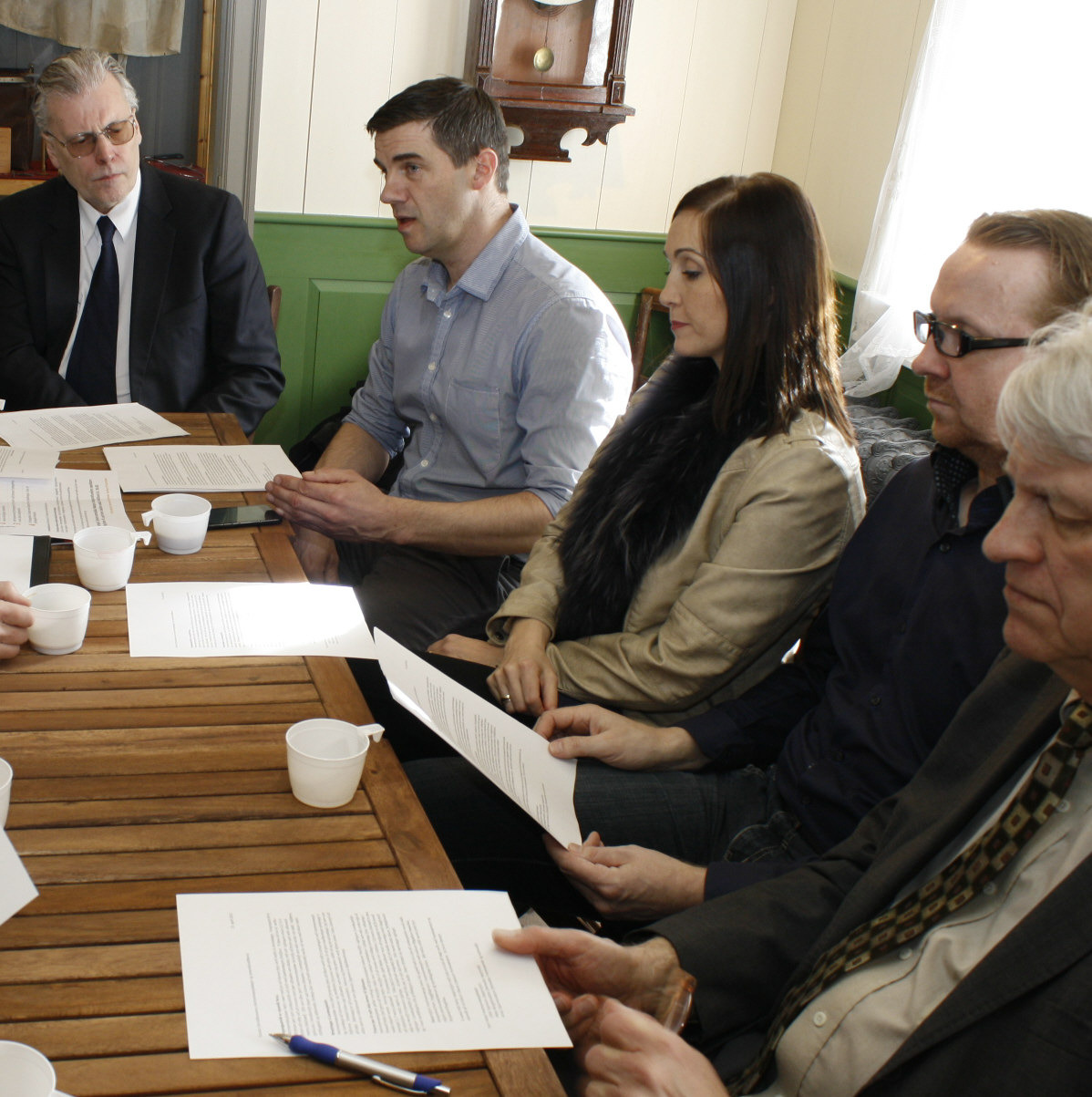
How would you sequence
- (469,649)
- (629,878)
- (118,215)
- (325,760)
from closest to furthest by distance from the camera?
1. (325,760)
2. (629,878)
3. (469,649)
4. (118,215)

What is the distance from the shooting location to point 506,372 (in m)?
2.24

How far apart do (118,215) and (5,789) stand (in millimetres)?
2000

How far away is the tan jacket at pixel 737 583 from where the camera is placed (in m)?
1.55

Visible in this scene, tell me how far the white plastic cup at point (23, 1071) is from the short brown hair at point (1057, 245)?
46.9 inches

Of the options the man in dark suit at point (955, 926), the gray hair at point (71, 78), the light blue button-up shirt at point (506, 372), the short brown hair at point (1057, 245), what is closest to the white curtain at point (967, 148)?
the light blue button-up shirt at point (506, 372)

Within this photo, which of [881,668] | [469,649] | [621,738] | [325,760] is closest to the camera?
[325,760]

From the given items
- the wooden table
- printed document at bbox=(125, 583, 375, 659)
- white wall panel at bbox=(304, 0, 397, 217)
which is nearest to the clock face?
white wall panel at bbox=(304, 0, 397, 217)

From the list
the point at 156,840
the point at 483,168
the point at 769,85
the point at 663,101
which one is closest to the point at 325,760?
the point at 156,840

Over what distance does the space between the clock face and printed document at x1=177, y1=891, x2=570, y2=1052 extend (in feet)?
10.2

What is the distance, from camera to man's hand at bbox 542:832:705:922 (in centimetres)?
125

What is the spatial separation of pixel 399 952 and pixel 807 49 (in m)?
3.65

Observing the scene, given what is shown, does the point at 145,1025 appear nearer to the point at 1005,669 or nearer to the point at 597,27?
the point at 1005,669

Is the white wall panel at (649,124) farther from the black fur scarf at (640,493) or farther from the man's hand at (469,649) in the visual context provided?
the man's hand at (469,649)

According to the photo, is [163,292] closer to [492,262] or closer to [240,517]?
[492,262]
